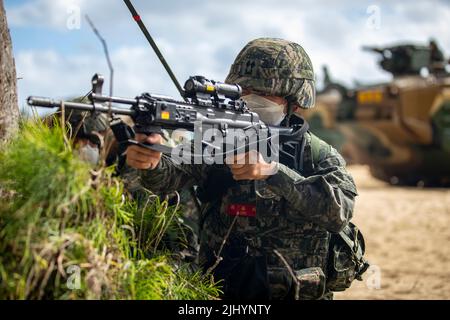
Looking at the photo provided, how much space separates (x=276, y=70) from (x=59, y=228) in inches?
71.9

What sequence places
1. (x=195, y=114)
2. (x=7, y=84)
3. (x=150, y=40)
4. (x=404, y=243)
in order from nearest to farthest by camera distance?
1. (x=195, y=114)
2. (x=7, y=84)
3. (x=150, y=40)
4. (x=404, y=243)

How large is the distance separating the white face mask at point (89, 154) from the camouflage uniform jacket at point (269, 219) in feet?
1.47

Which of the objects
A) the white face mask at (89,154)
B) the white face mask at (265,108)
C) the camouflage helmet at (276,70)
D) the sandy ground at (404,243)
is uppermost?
the camouflage helmet at (276,70)

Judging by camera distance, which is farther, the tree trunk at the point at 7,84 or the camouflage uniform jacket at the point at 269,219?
the camouflage uniform jacket at the point at 269,219

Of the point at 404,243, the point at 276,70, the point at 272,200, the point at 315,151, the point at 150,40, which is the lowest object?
the point at 404,243

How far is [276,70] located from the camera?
4.20m

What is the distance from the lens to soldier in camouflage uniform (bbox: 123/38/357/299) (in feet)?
12.6

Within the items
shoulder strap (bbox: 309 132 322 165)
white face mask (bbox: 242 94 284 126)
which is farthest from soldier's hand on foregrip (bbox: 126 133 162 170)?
shoulder strap (bbox: 309 132 322 165)

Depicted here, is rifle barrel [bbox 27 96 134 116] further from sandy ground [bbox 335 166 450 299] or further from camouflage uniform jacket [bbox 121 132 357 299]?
sandy ground [bbox 335 166 450 299]

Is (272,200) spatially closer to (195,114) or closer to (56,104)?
(195,114)

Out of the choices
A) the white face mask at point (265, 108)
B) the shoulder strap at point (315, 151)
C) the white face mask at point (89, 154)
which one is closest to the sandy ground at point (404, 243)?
the shoulder strap at point (315, 151)

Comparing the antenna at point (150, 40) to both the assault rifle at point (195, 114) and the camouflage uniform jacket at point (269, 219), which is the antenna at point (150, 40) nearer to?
the assault rifle at point (195, 114)

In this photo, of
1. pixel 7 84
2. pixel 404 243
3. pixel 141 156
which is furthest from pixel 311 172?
pixel 404 243

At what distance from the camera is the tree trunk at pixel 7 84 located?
3.49 meters
